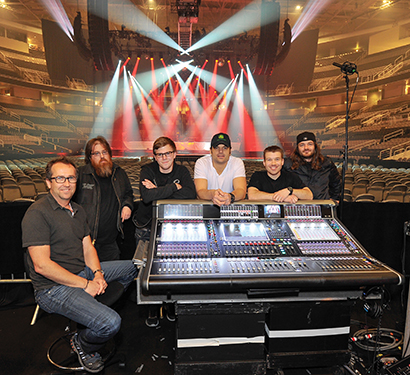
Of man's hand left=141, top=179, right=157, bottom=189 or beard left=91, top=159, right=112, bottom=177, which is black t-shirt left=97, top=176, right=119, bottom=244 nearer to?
beard left=91, top=159, right=112, bottom=177

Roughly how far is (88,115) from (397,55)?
1665 cm

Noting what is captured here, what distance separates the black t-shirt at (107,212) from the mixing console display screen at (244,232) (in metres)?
1.20

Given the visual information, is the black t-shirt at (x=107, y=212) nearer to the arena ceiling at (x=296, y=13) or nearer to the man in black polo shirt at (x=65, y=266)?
the man in black polo shirt at (x=65, y=266)

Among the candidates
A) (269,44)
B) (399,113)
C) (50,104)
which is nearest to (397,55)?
(399,113)

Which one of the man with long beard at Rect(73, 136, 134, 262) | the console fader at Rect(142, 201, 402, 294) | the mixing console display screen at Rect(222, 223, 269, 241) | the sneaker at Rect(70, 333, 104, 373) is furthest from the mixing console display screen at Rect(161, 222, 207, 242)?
the sneaker at Rect(70, 333, 104, 373)

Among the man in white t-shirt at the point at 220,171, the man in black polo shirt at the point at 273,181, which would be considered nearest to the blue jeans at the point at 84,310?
the man in white t-shirt at the point at 220,171

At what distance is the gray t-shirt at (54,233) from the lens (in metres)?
1.97

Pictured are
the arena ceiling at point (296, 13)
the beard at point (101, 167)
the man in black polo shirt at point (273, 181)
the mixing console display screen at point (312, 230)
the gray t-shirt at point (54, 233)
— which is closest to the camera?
the gray t-shirt at point (54, 233)

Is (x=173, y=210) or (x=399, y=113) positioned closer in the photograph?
(x=173, y=210)

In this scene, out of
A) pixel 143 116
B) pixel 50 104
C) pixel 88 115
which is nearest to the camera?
pixel 50 104

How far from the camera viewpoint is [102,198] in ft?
9.42

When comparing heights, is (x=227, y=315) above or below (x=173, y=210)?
below

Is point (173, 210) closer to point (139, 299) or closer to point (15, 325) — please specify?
point (139, 299)

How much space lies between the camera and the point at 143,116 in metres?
19.7
